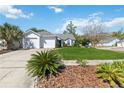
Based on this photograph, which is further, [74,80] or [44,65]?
[44,65]

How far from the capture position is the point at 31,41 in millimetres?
40781

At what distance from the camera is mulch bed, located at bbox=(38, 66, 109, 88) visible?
991cm

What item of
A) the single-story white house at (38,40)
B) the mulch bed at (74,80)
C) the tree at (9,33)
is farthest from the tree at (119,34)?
the mulch bed at (74,80)

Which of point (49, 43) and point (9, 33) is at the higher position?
point (9, 33)

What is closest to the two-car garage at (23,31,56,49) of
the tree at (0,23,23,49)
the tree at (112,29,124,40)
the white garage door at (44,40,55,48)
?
the white garage door at (44,40,55,48)

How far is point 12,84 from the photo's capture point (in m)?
10.0

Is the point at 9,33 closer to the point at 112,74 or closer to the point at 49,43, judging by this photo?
the point at 49,43

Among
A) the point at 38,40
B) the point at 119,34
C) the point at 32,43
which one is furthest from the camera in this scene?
the point at 119,34

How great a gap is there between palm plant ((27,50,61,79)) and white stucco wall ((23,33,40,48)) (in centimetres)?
2953

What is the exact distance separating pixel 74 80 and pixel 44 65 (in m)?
1.39

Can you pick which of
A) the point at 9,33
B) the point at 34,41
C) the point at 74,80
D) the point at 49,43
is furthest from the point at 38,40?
the point at 74,80
